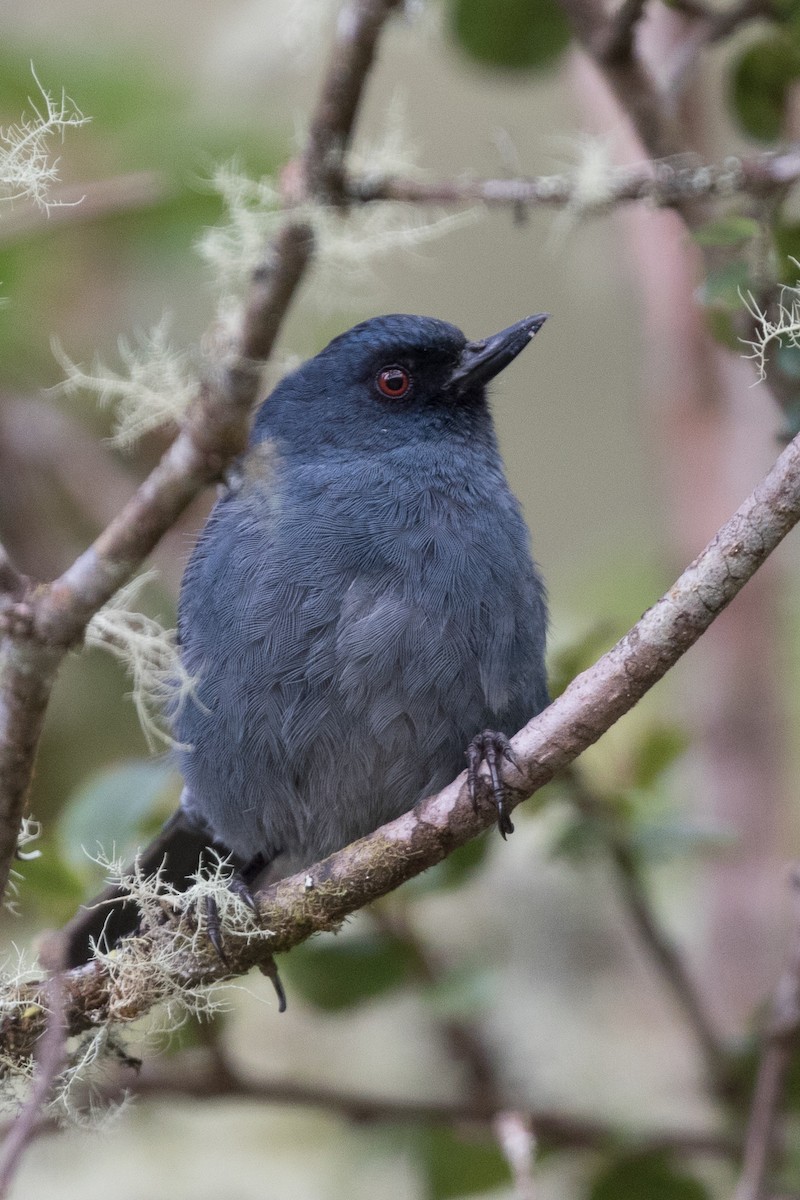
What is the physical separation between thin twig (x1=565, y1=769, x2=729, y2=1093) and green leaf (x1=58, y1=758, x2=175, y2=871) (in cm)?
99

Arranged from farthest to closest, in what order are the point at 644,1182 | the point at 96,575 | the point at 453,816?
1. the point at 644,1182
2. the point at 453,816
3. the point at 96,575

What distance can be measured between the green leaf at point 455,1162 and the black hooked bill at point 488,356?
1.87m

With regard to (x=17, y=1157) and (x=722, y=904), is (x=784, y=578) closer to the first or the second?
(x=722, y=904)

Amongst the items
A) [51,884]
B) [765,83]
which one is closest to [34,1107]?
[51,884]

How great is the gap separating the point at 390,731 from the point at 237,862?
2.72 ft

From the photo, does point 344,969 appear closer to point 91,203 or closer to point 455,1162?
point 455,1162

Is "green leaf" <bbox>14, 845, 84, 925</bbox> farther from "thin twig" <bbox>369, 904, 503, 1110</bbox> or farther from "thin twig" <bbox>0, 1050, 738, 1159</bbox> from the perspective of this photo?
"thin twig" <bbox>369, 904, 503, 1110</bbox>

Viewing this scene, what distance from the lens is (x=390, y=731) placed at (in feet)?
10.0

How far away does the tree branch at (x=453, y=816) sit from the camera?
2.12 m

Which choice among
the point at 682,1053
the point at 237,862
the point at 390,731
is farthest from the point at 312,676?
the point at 682,1053

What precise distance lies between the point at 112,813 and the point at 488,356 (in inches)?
57.0

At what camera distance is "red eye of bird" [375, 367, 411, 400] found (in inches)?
141

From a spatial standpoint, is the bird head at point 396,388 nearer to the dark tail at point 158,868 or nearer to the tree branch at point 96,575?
the dark tail at point 158,868

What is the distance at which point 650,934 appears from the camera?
3359mm
